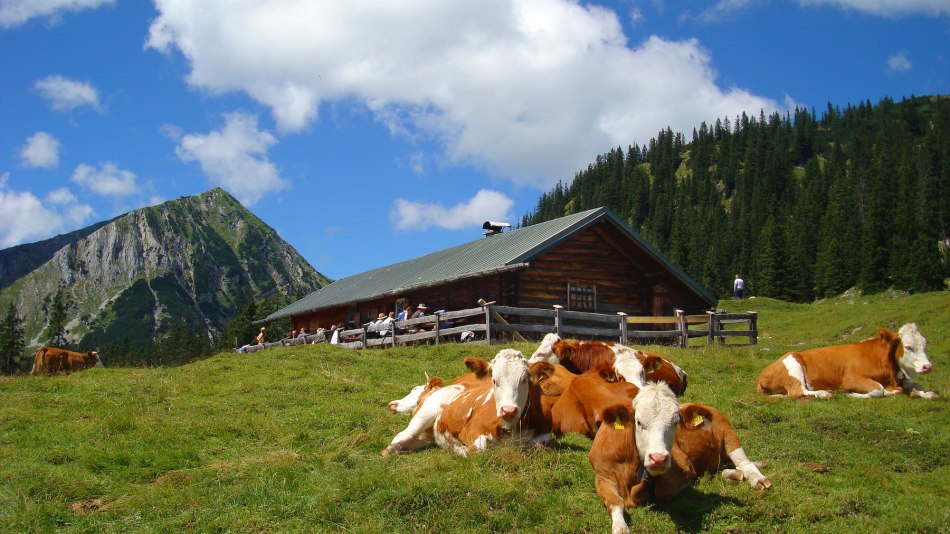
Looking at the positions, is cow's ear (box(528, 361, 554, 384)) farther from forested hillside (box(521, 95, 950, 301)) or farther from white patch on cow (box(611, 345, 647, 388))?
forested hillside (box(521, 95, 950, 301))

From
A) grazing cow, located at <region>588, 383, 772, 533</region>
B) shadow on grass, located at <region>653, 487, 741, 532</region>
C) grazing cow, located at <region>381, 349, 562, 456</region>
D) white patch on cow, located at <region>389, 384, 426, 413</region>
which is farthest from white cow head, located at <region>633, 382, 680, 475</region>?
white patch on cow, located at <region>389, 384, 426, 413</region>

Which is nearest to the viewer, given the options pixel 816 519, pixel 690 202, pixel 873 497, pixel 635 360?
pixel 816 519

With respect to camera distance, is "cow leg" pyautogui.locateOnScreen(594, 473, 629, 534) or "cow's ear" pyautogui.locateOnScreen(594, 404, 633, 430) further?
"cow's ear" pyautogui.locateOnScreen(594, 404, 633, 430)

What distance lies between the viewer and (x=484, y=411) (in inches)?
332

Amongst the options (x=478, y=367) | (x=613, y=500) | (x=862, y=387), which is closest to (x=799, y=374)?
(x=862, y=387)

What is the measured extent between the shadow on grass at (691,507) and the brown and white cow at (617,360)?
3.13 m

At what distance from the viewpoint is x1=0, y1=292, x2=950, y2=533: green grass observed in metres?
6.31

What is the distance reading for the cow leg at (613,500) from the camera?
598cm

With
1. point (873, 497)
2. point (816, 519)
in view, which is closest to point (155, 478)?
point (816, 519)

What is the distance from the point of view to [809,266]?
83.2m

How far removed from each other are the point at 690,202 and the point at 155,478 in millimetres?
156150

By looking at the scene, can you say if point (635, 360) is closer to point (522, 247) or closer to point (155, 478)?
point (155, 478)

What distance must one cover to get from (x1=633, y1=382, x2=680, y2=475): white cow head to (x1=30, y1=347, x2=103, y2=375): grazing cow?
18.9 meters

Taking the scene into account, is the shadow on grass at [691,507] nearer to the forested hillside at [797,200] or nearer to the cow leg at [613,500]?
the cow leg at [613,500]
